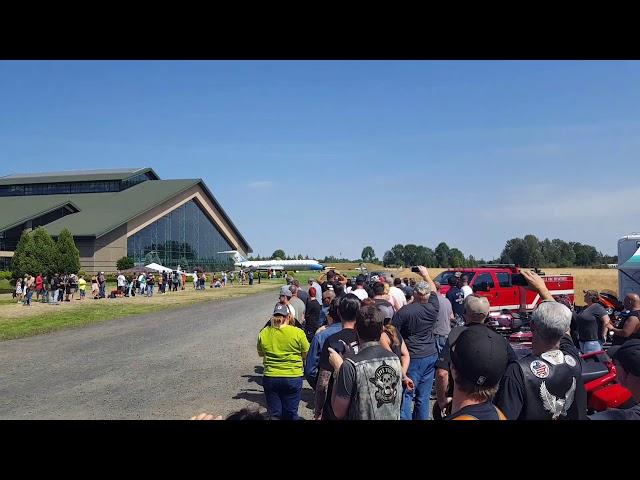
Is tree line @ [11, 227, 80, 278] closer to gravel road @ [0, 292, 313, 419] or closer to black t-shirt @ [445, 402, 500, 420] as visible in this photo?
gravel road @ [0, 292, 313, 419]

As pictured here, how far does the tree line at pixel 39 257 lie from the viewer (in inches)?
1922

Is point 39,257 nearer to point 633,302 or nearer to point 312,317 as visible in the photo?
point 312,317

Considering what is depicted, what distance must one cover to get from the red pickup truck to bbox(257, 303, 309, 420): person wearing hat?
12657 millimetres

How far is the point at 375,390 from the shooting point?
3.55m

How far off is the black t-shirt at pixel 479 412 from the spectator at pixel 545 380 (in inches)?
23.0

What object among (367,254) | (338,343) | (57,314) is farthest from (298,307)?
(367,254)

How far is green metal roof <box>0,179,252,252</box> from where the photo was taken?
66.1 meters

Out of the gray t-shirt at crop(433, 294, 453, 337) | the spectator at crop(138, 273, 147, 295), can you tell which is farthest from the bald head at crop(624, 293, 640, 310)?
the spectator at crop(138, 273, 147, 295)

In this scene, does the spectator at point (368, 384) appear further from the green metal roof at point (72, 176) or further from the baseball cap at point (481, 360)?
the green metal roof at point (72, 176)

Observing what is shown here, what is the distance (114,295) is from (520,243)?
41.8 metres
